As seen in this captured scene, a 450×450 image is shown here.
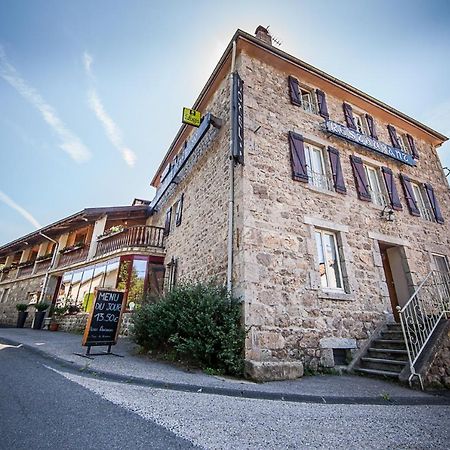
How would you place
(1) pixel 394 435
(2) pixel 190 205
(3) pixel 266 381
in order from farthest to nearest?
(2) pixel 190 205
(3) pixel 266 381
(1) pixel 394 435

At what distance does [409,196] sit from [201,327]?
8.01 m

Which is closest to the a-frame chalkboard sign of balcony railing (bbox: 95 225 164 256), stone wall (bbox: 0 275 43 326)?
balcony railing (bbox: 95 225 164 256)

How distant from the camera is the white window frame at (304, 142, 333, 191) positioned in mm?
6926

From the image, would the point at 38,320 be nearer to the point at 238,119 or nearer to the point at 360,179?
the point at 238,119

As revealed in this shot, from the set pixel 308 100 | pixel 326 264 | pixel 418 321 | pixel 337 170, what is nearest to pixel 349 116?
pixel 308 100

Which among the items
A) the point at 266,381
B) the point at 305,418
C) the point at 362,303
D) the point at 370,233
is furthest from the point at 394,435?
the point at 370,233

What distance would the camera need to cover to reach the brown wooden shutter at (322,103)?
7887 mm

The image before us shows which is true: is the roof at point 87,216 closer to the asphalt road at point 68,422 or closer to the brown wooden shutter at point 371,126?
the asphalt road at point 68,422

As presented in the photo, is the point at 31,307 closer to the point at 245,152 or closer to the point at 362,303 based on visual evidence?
the point at 245,152

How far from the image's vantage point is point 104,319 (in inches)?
196

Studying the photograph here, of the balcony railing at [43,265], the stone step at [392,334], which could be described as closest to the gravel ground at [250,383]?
the stone step at [392,334]

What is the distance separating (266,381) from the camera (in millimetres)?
3998

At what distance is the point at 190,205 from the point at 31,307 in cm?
1097

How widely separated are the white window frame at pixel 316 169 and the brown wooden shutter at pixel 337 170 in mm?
163
